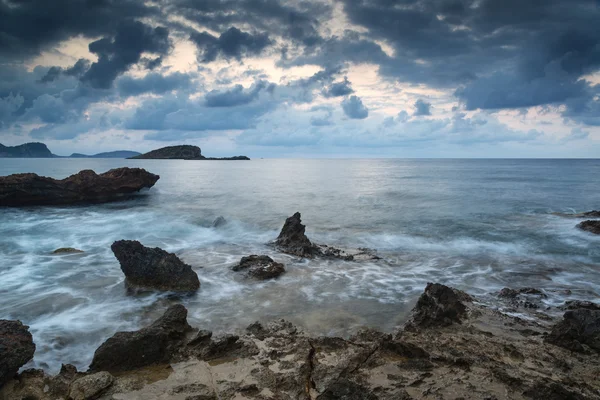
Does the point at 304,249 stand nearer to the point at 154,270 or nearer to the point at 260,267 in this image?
the point at 260,267

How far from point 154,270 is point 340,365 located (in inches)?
272

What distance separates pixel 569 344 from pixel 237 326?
6.53 meters

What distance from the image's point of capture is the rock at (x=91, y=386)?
5.09m

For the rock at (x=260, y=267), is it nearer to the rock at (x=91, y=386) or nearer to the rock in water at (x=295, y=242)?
the rock in water at (x=295, y=242)

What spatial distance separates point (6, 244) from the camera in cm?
1652

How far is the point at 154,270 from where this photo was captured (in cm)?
1063

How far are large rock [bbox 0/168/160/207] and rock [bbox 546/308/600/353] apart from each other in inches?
1134

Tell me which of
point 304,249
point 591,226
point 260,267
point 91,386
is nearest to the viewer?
point 91,386

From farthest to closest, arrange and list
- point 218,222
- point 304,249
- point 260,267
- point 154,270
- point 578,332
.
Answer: point 218,222 < point 304,249 < point 260,267 < point 154,270 < point 578,332

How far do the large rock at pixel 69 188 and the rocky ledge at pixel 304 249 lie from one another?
18.3 m

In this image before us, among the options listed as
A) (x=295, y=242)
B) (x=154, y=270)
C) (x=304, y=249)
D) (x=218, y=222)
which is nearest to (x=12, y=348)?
(x=154, y=270)

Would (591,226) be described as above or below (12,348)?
below

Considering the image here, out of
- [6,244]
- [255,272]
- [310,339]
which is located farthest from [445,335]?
[6,244]

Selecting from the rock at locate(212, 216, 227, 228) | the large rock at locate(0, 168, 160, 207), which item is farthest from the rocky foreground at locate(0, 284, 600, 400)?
the large rock at locate(0, 168, 160, 207)
